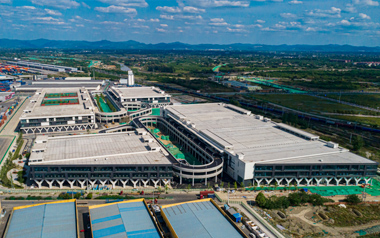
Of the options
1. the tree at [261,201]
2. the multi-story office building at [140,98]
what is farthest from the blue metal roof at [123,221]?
the multi-story office building at [140,98]

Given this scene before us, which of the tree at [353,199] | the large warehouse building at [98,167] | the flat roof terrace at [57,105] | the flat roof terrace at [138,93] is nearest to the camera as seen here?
Answer: the tree at [353,199]

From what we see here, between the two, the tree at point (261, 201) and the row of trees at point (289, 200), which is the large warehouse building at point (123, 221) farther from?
the row of trees at point (289, 200)

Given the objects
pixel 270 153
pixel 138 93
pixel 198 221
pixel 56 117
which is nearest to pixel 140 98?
pixel 138 93

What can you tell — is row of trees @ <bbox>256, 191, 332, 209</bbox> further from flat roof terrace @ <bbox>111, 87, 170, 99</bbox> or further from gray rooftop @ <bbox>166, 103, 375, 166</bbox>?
flat roof terrace @ <bbox>111, 87, 170, 99</bbox>

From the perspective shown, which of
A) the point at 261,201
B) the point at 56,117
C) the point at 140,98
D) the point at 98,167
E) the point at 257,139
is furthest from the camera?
the point at 140,98

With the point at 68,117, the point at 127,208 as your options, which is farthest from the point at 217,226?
the point at 68,117

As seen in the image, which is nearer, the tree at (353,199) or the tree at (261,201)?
the tree at (261,201)

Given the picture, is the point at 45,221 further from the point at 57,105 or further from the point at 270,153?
the point at 57,105

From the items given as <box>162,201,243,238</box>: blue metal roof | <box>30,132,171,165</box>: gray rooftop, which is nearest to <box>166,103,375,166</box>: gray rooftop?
<box>30,132,171,165</box>: gray rooftop
